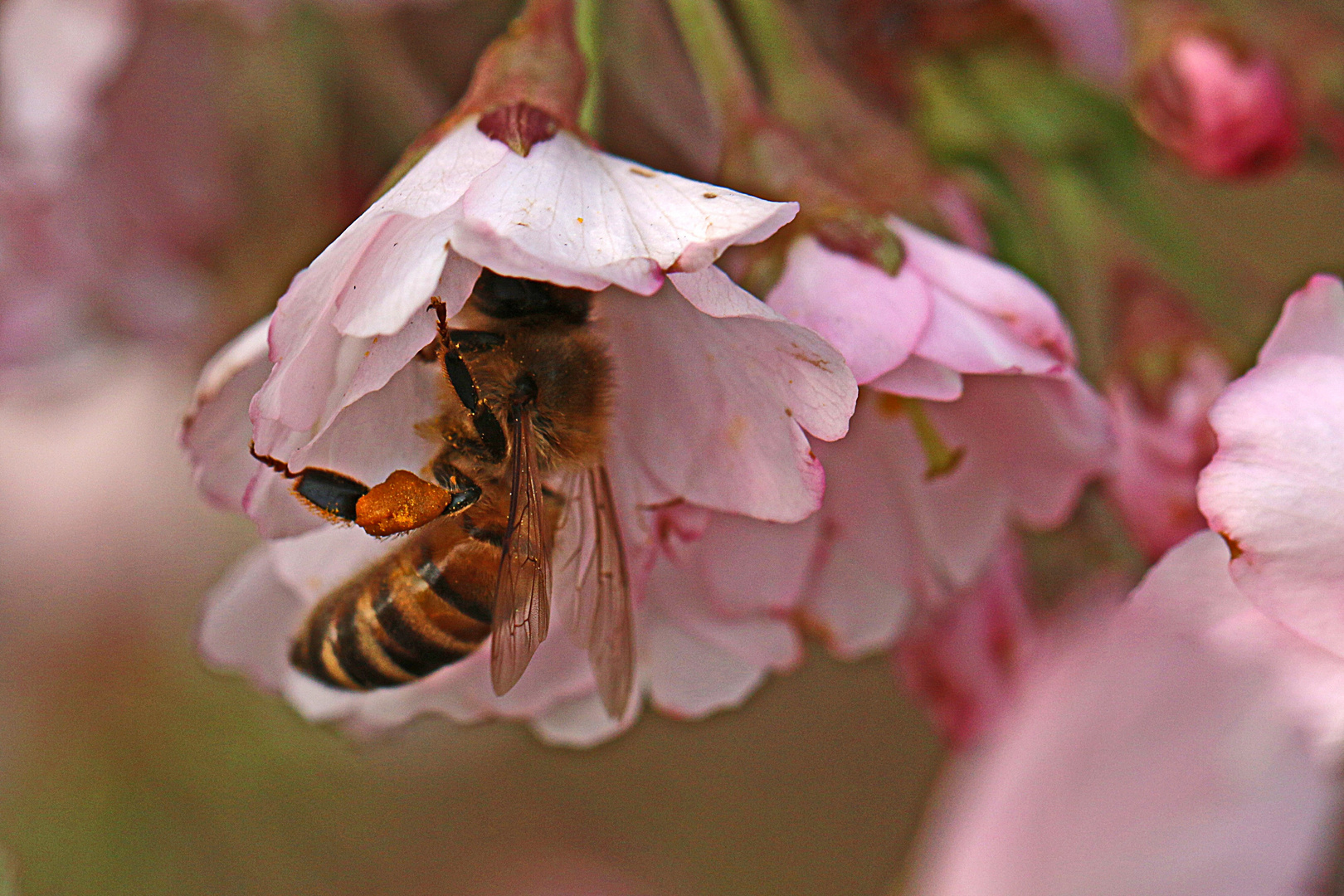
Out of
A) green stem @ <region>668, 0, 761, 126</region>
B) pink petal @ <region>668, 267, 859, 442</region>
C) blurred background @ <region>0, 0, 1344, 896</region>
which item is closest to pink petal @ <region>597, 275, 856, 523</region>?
pink petal @ <region>668, 267, 859, 442</region>

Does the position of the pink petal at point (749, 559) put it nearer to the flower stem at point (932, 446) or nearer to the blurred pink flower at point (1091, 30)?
the flower stem at point (932, 446)

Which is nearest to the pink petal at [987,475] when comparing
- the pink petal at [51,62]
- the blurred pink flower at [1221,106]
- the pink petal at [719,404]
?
the pink petal at [719,404]

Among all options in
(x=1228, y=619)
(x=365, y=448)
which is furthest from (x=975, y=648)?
(x=365, y=448)

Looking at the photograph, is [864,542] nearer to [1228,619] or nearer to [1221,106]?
[1228,619]

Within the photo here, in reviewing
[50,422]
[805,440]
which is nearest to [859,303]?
[805,440]

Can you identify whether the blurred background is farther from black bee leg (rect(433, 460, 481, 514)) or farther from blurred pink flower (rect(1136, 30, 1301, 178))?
black bee leg (rect(433, 460, 481, 514))
